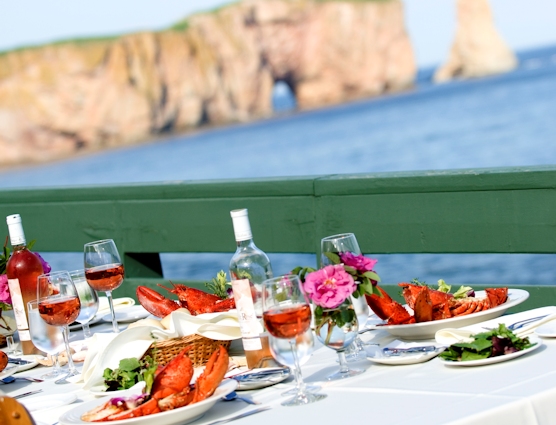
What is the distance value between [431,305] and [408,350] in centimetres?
15

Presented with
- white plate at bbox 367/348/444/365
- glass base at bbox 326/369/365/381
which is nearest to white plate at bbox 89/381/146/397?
glass base at bbox 326/369/365/381

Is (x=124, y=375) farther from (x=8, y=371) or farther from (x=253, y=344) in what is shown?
(x=8, y=371)

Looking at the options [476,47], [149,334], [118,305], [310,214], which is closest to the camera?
[149,334]

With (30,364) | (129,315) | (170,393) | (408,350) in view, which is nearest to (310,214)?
(129,315)

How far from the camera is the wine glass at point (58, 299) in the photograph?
1.94 meters

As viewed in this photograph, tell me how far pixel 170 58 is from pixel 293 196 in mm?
71395

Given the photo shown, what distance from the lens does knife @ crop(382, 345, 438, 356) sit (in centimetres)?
179

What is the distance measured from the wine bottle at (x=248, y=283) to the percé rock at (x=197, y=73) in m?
66.2

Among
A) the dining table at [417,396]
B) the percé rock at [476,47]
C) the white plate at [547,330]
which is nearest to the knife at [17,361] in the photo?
the dining table at [417,396]

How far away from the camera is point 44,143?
222ft

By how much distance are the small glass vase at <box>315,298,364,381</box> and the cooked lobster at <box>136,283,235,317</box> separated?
446mm

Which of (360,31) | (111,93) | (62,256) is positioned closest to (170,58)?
(111,93)

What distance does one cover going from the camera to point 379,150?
45.8 m

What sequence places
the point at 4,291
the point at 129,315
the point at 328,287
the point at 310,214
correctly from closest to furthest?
the point at 328,287
the point at 4,291
the point at 129,315
the point at 310,214
